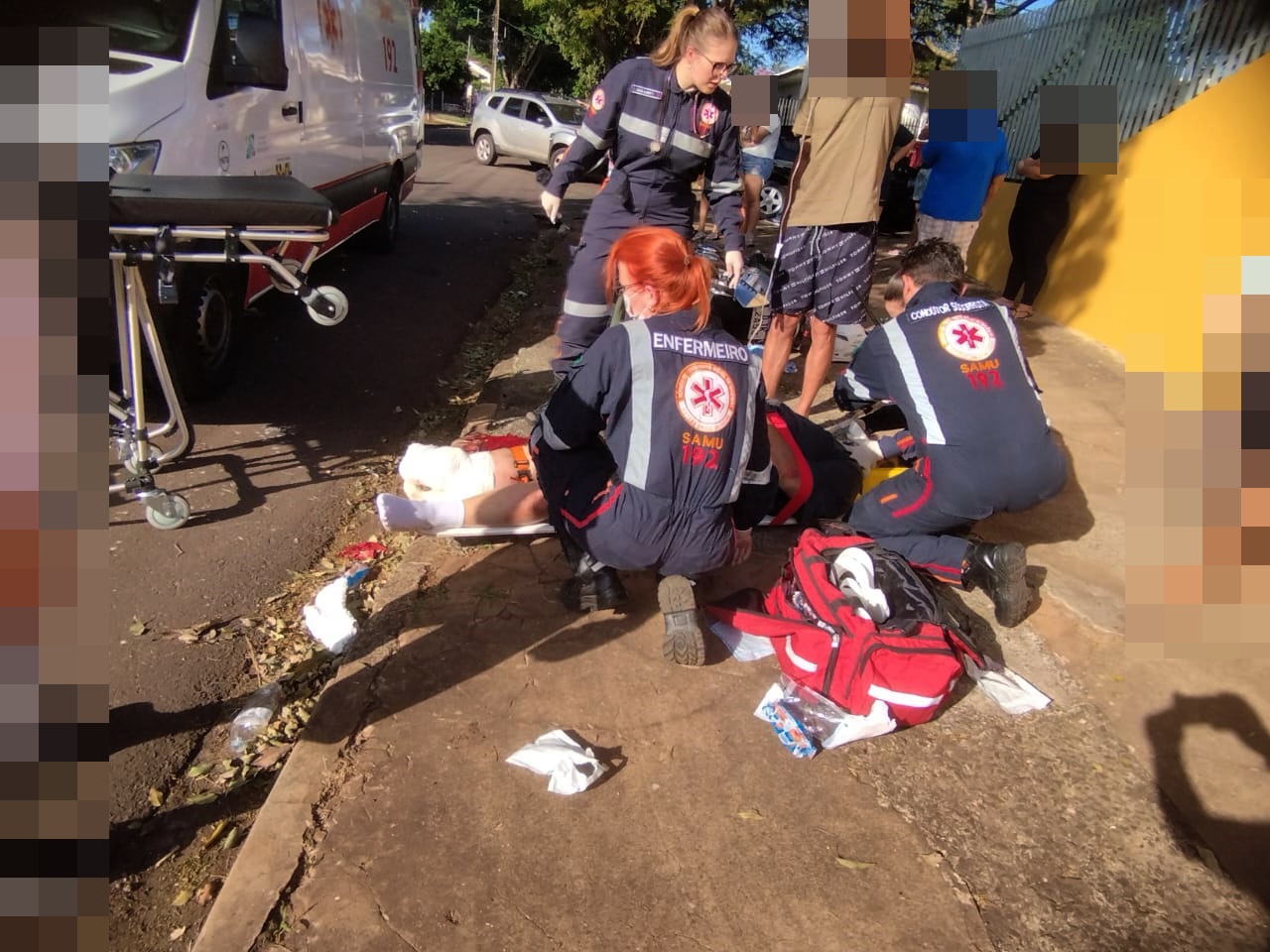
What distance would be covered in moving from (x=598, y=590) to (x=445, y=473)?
932 millimetres

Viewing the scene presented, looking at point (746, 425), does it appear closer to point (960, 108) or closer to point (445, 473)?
point (445, 473)

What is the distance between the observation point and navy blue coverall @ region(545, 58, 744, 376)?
391cm

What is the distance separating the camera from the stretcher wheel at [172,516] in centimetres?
343

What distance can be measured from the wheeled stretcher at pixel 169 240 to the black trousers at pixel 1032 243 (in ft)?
18.7

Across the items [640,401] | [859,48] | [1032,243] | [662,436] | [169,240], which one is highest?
[859,48]

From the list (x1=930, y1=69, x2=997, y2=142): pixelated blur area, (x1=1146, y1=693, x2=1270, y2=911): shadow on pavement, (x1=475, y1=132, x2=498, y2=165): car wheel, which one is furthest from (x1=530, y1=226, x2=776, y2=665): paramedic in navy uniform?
(x1=475, y1=132, x2=498, y2=165): car wheel

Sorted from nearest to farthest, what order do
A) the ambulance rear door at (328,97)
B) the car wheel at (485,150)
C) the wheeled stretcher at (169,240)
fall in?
the wheeled stretcher at (169,240), the ambulance rear door at (328,97), the car wheel at (485,150)

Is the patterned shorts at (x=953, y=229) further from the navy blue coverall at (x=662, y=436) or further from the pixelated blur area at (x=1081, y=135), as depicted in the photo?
the navy blue coverall at (x=662, y=436)

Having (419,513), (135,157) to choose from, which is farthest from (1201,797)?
(135,157)

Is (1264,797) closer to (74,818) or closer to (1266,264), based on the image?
(1266,264)

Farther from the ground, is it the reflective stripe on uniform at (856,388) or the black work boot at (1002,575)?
the reflective stripe on uniform at (856,388)

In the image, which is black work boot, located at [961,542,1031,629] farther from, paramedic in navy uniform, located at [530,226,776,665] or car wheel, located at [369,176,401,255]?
car wheel, located at [369,176,401,255]

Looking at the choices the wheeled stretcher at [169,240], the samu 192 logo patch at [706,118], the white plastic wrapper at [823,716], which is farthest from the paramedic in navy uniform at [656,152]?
the white plastic wrapper at [823,716]

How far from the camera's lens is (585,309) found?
414 centimetres
